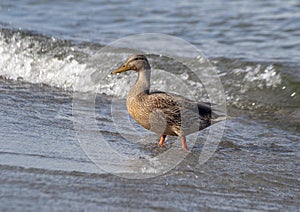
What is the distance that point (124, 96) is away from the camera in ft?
29.0

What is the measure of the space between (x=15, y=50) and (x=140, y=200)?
6.31m

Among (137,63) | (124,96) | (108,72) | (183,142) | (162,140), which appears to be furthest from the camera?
(108,72)

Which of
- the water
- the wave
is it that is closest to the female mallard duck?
the water

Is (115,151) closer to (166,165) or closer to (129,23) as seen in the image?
(166,165)

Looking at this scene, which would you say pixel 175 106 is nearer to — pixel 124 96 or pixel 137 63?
pixel 137 63

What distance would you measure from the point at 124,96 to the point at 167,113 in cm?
237

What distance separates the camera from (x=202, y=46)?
36.1 ft

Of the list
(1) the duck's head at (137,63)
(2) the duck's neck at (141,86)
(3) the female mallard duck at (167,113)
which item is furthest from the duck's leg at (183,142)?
(1) the duck's head at (137,63)

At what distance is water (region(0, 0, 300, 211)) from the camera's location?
4848mm

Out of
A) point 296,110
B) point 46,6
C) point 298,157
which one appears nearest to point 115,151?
point 298,157

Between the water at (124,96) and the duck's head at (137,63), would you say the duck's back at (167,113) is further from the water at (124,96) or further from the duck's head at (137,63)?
the duck's head at (137,63)

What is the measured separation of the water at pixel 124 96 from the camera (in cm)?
485

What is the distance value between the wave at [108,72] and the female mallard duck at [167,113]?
6.72 feet

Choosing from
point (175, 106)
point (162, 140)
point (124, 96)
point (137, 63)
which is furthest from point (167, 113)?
point (124, 96)
